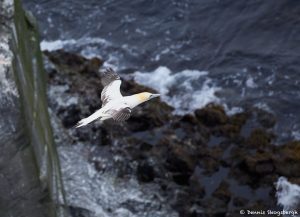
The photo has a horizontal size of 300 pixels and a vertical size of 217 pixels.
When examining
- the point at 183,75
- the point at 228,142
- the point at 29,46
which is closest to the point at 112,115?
the point at 29,46

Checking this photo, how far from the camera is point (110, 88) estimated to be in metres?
9.87

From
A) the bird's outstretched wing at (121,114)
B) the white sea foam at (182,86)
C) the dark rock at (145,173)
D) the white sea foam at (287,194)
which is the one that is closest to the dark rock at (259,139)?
the white sea foam at (287,194)

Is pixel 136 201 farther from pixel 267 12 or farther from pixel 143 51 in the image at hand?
pixel 267 12

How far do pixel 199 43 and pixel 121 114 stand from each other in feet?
37.3

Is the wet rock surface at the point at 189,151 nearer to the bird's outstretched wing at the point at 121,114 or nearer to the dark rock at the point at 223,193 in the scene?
the dark rock at the point at 223,193

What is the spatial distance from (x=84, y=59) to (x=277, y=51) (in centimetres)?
525

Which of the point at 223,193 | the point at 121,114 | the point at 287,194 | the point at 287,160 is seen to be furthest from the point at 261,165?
the point at 121,114

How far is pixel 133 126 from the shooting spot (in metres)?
16.8

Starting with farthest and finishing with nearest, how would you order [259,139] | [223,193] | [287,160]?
[259,139] < [287,160] < [223,193]

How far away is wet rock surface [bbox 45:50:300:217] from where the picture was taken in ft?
48.9

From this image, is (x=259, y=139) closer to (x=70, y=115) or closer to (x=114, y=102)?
(x=70, y=115)

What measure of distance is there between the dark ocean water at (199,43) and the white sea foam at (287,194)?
149 cm

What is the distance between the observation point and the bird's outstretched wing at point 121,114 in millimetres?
8637

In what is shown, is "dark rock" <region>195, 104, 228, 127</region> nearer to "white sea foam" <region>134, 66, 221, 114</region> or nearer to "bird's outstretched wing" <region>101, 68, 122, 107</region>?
"white sea foam" <region>134, 66, 221, 114</region>
